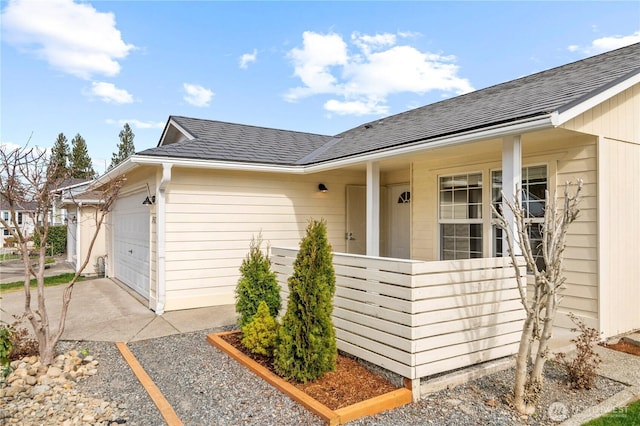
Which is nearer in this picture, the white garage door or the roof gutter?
the roof gutter

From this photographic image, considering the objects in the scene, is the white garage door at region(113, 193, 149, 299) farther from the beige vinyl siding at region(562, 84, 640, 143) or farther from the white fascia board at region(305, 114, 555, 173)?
the beige vinyl siding at region(562, 84, 640, 143)

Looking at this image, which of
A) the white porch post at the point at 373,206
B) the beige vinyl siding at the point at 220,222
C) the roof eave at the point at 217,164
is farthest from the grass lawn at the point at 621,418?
the roof eave at the point at 217,164

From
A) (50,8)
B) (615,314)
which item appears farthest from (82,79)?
(615,314)

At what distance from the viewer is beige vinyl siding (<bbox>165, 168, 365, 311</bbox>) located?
695 cm

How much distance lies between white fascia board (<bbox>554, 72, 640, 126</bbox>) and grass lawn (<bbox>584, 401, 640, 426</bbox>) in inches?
105

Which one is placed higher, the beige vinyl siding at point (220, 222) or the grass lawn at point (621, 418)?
the beige vinyl siding at point (220, 222)

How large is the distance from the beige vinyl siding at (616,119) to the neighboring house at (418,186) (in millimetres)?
25

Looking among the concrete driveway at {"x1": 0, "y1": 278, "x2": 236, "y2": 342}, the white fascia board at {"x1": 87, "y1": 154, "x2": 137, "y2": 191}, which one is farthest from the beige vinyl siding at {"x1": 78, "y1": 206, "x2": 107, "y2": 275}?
the white fascia board at {"x1": 87, "y1": 154, "x2": 137, "y2": 191}

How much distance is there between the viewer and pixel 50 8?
6887 mm

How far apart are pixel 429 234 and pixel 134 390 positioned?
577 cm

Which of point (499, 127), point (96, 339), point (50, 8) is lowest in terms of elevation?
point (96, 339)

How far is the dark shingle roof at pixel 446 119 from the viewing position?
4590mm

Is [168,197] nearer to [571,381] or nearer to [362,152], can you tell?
[362,152]

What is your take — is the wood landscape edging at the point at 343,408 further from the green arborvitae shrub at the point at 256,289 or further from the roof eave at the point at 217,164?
the roof eave at the point at 217,164
